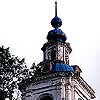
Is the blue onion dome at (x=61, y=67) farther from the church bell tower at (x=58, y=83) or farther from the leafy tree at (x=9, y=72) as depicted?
the leafy tree at (x=9, y=72)

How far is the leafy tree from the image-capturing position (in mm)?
19062

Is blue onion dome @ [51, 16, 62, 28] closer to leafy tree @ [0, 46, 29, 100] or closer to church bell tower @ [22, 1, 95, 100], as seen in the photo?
church bell tower @ [22, 1, 95, 100]

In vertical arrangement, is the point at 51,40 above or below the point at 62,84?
above

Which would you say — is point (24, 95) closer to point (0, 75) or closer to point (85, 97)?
point (85, 97)

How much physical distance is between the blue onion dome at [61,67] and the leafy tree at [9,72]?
46.9 ft

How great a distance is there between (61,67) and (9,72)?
50.3 feet

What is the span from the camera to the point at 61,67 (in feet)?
113

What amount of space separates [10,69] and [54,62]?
52.9 feet

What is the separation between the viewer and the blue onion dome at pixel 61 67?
34.3 metres

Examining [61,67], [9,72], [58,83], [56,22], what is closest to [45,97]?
[58,83]

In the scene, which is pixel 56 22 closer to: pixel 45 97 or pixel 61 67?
pixel 61 67

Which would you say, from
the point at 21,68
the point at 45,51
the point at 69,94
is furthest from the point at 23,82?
the point at 45,51

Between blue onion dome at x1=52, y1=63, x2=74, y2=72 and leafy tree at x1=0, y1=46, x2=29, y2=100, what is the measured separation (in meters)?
14.3

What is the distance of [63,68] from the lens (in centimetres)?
3444
